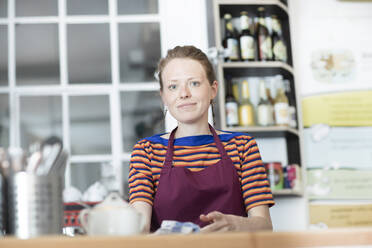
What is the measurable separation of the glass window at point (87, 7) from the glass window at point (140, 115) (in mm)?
497

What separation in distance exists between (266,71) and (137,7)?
0.83 metres

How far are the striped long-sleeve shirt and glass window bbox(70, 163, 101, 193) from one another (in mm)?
1349

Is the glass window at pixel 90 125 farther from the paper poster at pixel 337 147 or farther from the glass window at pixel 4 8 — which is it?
the paper poster at pixel 337 147

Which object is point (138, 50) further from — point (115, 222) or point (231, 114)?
point (115, 222)

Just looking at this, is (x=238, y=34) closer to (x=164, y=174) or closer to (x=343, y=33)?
(x=343, y=33)

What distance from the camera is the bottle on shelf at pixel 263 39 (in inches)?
114

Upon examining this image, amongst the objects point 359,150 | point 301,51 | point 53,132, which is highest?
point 301,51

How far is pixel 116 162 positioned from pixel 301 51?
1.23 m

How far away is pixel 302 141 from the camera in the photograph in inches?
117

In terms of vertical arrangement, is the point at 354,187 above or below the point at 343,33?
below

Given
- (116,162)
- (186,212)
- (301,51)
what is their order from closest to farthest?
(186,212), (116,162), (301,51)

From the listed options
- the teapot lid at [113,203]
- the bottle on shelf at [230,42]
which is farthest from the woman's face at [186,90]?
the bottle on shelf at [230,42]

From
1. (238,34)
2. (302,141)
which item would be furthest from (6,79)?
(302,141)

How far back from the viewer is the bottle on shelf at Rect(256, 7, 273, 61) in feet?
9.50
